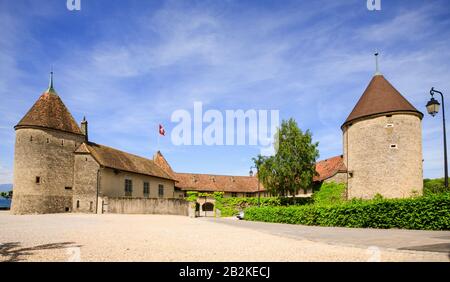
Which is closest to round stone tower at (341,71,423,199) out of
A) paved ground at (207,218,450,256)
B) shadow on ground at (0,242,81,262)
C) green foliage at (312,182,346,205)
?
green foliage at (312,182,346,205)

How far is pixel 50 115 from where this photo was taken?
4081 cm

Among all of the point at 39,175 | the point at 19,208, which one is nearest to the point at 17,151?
the point at 39,175

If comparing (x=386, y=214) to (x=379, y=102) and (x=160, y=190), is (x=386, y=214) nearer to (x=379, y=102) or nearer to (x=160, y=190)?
(x=379, y=102)

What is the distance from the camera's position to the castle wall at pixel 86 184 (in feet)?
131

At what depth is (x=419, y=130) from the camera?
111ft

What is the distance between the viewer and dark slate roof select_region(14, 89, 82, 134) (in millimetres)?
39406

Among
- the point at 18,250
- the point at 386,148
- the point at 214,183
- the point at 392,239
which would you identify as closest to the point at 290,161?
the point at 386,148

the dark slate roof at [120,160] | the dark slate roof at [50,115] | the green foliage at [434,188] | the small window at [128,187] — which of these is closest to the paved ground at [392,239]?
the green foliage at [434,188]

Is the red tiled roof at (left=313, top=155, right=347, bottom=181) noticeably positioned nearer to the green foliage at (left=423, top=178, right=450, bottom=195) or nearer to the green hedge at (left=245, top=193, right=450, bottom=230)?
the green foliage at (left=423, top=178, right=450, bottom=195)

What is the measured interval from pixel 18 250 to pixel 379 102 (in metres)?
33.7

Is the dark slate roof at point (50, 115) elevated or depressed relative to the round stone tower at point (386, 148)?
elevated

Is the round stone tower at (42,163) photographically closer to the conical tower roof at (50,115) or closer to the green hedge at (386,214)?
the conical tower roof at (50,115)
